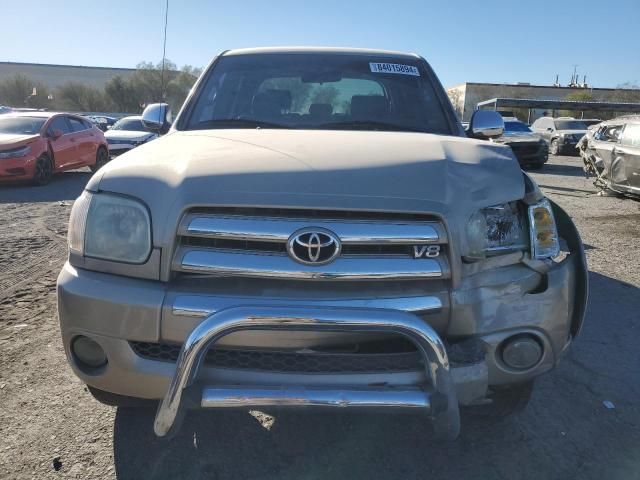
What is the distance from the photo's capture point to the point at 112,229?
6.77 ft

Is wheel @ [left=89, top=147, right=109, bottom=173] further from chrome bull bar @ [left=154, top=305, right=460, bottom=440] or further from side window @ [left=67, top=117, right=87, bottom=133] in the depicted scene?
chrome bull bar @ [left=154, top=305, right=460, bottom=440]

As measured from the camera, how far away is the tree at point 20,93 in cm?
5631

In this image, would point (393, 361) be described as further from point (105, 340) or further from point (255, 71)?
point (255, 71)

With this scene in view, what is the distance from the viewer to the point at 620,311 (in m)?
4.28

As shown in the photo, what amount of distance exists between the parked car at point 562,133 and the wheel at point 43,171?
2016cm

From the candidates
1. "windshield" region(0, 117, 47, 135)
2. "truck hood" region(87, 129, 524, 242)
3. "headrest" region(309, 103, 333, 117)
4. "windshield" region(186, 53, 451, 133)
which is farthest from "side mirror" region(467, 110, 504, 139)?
"windshield" region(0, 117, 47, 135)

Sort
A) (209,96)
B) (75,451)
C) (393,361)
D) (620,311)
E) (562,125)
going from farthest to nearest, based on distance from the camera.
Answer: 1. (562,125)
2. (620,311)
3. (209,96)
4. (75,451)
5. (393,361)

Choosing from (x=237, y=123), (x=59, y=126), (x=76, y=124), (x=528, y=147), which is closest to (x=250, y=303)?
(x=237, y=123)

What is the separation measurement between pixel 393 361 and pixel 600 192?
443 inches

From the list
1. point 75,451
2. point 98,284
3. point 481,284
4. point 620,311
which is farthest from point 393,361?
point 620,311

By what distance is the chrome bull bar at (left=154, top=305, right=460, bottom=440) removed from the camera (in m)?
1.72

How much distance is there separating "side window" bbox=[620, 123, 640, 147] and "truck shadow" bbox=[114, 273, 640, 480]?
25.0 ft

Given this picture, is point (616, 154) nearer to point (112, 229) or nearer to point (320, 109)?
point (320, 109)

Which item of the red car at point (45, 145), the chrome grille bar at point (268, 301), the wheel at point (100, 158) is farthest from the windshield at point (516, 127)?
the chrome grille bar at point (268, 301)
